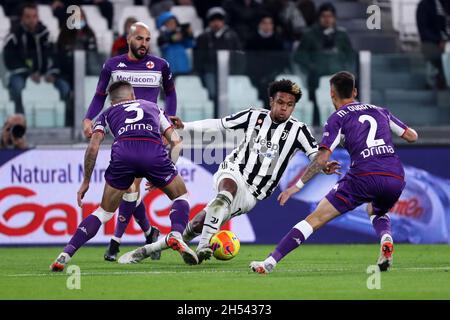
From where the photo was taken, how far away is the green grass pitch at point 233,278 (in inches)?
379

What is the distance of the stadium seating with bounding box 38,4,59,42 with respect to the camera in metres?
19.0

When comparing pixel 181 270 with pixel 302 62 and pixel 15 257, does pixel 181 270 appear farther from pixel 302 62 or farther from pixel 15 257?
pixel 302 62

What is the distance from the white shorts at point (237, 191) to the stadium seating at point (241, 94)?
4.22 metres

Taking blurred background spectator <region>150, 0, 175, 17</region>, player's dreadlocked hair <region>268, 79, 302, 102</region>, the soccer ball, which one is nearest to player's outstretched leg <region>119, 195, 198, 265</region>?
the soccer ball

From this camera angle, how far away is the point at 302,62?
17.1 m

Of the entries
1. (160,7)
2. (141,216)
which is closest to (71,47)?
(160,7)

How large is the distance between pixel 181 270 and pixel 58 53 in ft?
18.9

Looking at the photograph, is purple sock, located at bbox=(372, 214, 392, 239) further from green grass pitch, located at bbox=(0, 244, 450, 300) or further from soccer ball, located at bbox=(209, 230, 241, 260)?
soccer ball, located at bbox=(209, 230, 241, 260)

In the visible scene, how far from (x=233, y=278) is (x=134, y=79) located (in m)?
3.38

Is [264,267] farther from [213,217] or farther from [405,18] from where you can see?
[405,18]

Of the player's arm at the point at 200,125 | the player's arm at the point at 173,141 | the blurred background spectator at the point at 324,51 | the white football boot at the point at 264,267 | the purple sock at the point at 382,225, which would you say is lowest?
the white football boot at the point at 264,267

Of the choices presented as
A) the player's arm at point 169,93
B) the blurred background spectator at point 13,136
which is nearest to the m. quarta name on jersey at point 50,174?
the blurred background spectator at point 13,136

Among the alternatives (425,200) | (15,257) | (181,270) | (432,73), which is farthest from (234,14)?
(181,270)

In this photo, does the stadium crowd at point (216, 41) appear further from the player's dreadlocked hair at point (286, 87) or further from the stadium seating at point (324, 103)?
the player's dreadlocked hair at point (286, 87)
